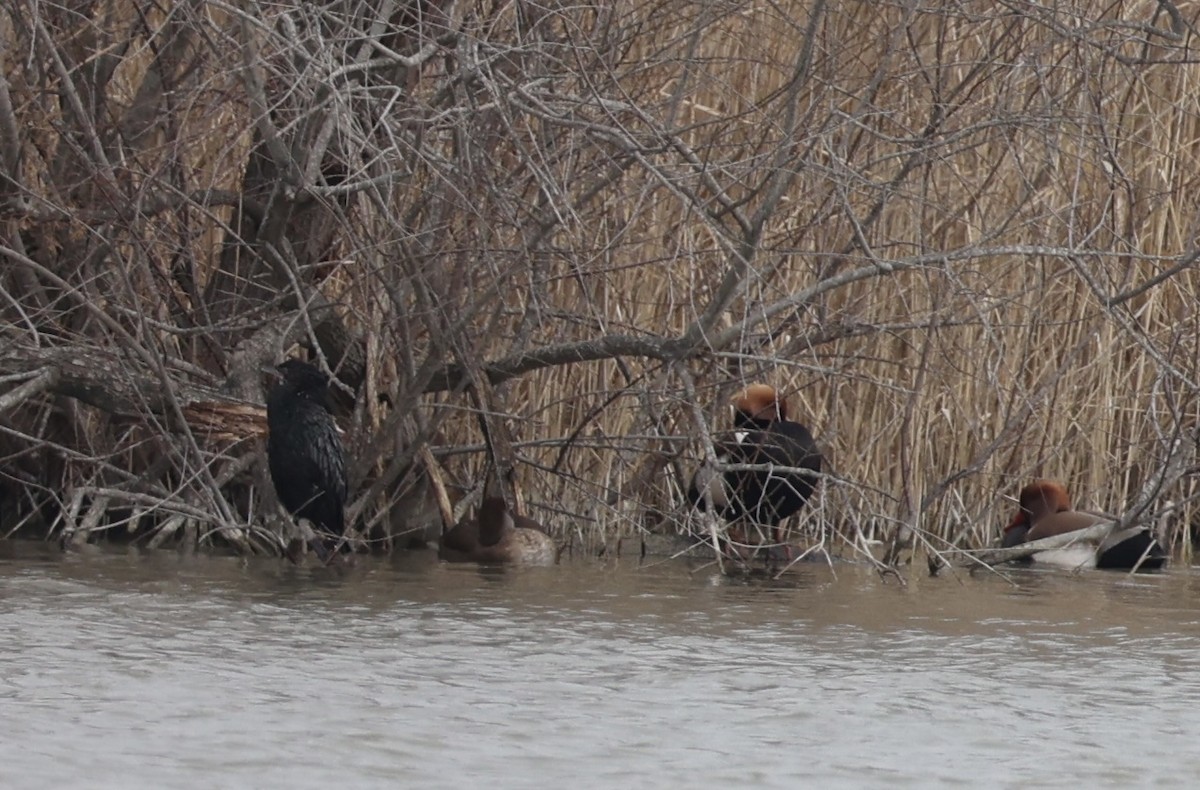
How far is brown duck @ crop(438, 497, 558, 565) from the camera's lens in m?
7.64

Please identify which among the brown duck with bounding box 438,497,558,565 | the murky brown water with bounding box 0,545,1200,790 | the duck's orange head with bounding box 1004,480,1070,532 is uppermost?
the duck's orange head with bounding box 1004,480,1070,532

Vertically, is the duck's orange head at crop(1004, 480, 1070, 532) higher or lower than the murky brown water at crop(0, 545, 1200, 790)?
higher

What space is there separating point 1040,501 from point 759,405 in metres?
1.29

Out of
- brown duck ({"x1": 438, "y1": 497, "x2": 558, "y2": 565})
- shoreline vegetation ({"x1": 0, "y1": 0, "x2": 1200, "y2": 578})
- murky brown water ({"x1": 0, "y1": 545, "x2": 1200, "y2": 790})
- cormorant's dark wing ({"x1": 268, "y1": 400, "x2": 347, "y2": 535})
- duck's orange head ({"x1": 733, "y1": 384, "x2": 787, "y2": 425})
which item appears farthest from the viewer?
duck's orange head ({"x1": 733, "y1": 384, "x2": 787, "y2": 425})

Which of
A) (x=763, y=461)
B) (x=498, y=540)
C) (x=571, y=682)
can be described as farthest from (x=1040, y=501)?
(x=571, y=682)

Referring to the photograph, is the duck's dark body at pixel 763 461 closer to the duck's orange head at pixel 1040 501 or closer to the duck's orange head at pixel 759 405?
the duck's orange head at pixel 759 405

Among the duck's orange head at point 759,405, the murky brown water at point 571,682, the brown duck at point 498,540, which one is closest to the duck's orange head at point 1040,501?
the duck's orange head at point 759,405

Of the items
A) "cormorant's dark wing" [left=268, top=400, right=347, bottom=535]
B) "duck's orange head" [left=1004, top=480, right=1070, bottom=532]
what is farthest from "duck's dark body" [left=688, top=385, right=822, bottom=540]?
"cormorant's dark wing" [left=268, top=400, right=347, bottom=535]

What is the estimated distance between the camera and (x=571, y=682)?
190 inches

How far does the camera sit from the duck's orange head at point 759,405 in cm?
853

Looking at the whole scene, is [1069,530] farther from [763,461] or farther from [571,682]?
[571,682]

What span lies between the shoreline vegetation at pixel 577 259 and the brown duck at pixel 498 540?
346 mm

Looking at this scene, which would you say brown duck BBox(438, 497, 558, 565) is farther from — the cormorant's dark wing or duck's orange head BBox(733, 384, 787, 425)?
duck's orange head BBox(733, 384, 787, 425)

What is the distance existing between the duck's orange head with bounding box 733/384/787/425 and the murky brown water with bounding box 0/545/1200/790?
1.39 meters
